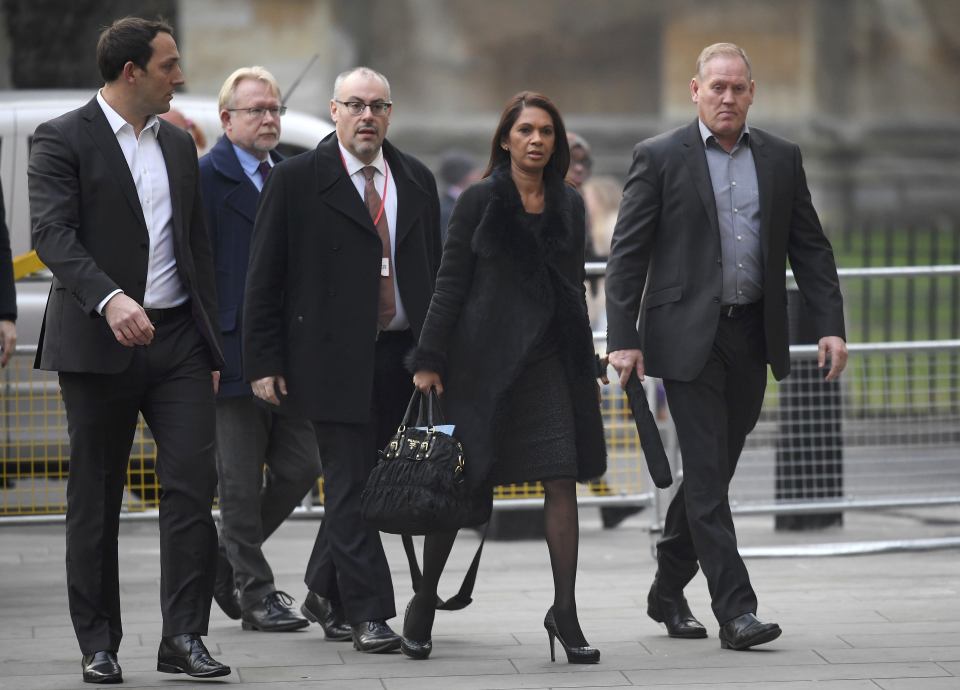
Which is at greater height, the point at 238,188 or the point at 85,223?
the point at 238,188

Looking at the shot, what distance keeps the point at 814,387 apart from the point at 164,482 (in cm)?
389

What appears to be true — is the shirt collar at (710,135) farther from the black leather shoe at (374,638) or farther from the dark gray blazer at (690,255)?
the black leather shoe at (374,638)

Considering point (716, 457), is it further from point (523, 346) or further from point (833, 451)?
point (833, 451)

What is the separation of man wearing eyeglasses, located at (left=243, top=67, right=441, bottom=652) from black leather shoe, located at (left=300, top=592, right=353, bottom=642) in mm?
196

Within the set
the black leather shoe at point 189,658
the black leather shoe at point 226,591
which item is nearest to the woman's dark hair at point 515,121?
the black leather shoe at point 189,658

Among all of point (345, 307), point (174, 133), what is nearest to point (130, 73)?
point (174, 133)

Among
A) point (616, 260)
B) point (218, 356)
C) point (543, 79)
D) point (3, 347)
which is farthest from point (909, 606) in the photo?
point (543, 79)

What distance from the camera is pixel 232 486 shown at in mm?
7297

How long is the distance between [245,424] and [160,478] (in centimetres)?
117

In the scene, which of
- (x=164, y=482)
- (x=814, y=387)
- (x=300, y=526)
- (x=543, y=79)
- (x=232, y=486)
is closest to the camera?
(x=164, y=482)

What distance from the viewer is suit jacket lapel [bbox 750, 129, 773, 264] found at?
6707mm

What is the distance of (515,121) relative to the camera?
6.45 metres

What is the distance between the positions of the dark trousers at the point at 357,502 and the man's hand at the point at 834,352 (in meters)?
1.40

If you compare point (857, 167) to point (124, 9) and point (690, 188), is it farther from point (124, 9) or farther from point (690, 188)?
point (690, 188)
